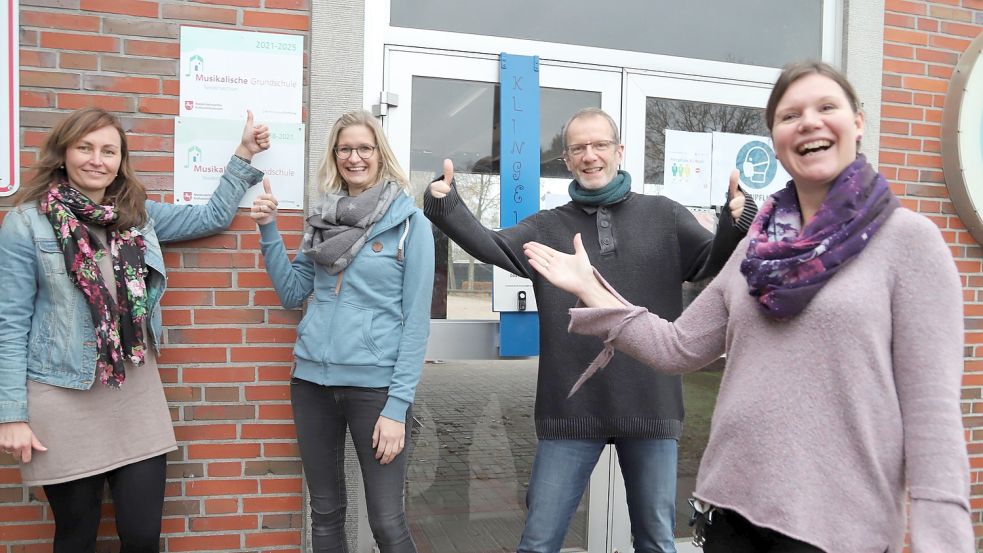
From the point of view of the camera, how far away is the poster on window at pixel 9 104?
9.16 ft

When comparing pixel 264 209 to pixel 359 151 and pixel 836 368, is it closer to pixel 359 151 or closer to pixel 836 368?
pixel 359 151

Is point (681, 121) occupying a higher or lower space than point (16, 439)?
higher

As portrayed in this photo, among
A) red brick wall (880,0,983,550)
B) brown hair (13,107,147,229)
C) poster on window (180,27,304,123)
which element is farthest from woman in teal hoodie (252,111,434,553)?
red brick wall (880,0,983,550)

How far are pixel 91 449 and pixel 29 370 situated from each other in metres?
0.36

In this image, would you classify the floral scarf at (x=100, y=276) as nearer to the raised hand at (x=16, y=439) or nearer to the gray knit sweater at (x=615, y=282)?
the raised hand at (x=16, y=439)

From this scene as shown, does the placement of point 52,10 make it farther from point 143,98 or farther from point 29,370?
point 29,370

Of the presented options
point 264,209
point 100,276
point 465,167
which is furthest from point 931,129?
point 100,276

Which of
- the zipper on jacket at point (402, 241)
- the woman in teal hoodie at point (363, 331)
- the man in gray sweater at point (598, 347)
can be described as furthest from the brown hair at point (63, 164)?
the man in gray sweater at point (598, 347)

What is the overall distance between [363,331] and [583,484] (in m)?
1.00

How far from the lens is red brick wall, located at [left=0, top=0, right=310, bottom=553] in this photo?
9.41 feet

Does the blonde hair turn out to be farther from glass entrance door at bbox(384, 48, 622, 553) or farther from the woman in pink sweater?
the woman in pink sweater

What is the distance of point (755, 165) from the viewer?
12.5ft

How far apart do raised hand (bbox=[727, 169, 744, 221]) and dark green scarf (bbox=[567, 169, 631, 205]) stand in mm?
376

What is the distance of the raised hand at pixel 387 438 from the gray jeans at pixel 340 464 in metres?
0.04
